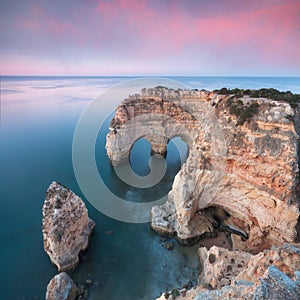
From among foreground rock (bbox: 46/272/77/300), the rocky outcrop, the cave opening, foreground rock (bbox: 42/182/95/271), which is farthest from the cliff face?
the cave opening

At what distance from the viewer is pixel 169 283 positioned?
13938mm

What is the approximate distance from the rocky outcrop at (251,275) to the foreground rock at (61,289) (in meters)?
5.75

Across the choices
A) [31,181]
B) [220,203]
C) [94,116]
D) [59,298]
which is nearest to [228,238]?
[220,203]

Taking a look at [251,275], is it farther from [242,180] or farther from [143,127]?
[143,127]

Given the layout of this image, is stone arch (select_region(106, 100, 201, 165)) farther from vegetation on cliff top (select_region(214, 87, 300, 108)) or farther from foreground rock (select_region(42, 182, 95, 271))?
foreground rock (select_region(42, 182, 95, 271))

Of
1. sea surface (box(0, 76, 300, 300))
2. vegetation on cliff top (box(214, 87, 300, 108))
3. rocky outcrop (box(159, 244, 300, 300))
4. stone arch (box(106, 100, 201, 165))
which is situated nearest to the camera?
rocky outcrop (box(159, 244, 300, 300))

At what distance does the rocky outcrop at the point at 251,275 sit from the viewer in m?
5.59

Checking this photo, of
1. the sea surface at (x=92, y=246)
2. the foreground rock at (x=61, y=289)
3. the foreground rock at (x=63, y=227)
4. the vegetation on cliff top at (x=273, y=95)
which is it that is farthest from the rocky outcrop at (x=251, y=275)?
the vegetation on cliff top at (x=273, y=95)

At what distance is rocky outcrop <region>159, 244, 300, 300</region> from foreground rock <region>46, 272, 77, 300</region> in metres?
5.75

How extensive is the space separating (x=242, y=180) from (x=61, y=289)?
13663 millimetres

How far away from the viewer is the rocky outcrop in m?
5.59

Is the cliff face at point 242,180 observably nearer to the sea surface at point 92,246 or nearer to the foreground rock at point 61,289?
the sea surface at point 92,246

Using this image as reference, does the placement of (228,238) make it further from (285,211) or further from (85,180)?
(85,180)

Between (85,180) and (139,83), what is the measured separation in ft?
53.4
